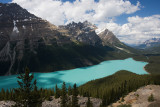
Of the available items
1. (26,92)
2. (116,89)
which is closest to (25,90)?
(26,92)

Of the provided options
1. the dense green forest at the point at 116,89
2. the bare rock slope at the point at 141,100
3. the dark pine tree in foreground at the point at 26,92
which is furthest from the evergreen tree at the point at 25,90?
the dense green forest at the point at 116,89

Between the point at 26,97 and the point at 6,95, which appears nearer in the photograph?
the point at 26,97

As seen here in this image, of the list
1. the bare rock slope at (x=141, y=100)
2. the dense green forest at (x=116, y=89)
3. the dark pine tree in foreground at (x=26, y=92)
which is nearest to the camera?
the dark pine tree in foreground at (x=26, y=92)

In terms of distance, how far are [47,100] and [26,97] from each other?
51909mm

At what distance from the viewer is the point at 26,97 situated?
2423cm

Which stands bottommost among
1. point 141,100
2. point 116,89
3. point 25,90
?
point 116,89

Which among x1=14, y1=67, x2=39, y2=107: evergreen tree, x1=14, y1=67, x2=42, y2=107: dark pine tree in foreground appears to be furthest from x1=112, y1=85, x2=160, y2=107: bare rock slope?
x1=14, y1=67, x2=39, y2=107: evergreen tree

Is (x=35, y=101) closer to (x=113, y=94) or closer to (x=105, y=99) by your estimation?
(x=105, y=99)

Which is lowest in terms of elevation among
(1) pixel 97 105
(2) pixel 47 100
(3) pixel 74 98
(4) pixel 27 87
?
(1) pixel 97 105

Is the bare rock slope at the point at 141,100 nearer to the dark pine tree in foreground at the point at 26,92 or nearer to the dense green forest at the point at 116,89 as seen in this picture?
the dense green forest at the point at 116,89

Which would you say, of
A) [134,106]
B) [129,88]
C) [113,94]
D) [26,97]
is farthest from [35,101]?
[129,88]

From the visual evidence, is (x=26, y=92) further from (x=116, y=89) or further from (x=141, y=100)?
(x=116, y=89)

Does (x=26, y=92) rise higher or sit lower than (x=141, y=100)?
higher

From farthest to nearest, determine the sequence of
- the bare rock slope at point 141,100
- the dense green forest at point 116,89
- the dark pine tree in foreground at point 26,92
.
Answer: the dense green forest at point 116,89 < the bare rock slope at point 141,100 < the dark pine tree in foreground at point 26,92
